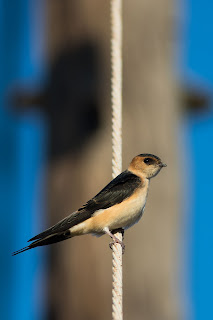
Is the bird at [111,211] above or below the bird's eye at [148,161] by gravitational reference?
below

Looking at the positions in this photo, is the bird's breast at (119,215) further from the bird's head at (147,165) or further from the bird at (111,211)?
the bird's head at (147,165)

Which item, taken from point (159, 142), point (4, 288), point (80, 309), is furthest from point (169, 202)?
point (4, 288)

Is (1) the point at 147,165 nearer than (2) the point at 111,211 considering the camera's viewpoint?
No

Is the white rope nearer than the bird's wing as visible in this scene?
Yes

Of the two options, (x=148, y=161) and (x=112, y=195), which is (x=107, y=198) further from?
(x=148, y=161)

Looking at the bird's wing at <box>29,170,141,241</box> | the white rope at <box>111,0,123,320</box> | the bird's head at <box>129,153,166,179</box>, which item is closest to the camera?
the white rope at <box>111,0,123,320</box>

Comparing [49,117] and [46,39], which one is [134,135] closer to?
[49,117]

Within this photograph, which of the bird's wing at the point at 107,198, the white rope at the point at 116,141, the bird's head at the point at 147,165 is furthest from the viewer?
the bird's head at the point at 147,165

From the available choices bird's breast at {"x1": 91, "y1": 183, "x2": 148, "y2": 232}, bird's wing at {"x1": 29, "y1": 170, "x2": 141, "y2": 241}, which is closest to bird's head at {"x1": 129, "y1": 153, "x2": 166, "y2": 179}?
bird's wing at {"x1": 29, "y1": 170, "x2": 141, "y2": 241}

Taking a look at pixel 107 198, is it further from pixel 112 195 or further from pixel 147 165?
pixel 147 165

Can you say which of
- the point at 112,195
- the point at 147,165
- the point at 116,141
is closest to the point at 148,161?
the point at 147,165

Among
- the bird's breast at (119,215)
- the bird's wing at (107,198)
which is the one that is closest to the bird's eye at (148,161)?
the bird's wing at (107,198)

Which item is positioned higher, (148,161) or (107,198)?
(148,161)

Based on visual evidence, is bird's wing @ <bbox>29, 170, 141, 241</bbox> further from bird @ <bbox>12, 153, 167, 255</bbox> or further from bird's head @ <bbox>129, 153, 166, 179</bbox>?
bird's head @ <bbox>129, 153, 166, 179</bbox>
